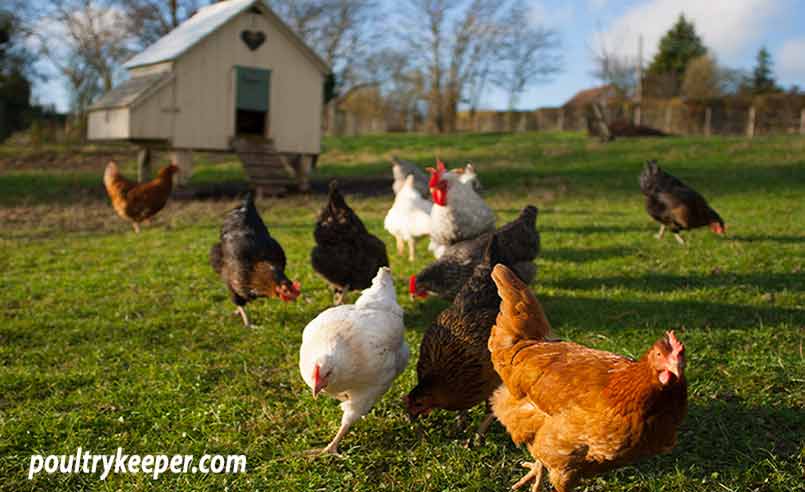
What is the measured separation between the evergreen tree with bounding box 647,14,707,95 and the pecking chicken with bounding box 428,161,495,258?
4285 centimetres

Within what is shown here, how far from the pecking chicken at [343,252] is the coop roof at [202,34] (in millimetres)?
9836

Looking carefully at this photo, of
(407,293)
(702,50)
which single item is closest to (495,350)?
(407,293)

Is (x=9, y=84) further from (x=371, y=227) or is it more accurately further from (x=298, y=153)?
(x=371, y=227)

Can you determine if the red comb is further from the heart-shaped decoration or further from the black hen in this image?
the heart-shaped decoration

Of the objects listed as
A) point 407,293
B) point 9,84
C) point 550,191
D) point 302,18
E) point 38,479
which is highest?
point 302,18

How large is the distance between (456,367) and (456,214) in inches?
134

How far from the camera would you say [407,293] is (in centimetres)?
664

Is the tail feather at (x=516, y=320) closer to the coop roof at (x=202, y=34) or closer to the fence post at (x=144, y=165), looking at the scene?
the coop roof at (x=202, y=34)

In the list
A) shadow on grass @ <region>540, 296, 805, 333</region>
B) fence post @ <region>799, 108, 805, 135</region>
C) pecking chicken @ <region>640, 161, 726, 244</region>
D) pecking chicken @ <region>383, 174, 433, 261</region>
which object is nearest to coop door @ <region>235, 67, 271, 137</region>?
pecking chicken @ <region>383, 174, 433, 261</region>

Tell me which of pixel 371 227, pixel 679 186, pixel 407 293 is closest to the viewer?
pixel 407 293

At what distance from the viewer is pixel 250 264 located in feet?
18.6

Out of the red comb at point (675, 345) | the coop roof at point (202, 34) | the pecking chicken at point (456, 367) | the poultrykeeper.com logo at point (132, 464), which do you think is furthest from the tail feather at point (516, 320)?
the coop roof at point (202, 34)

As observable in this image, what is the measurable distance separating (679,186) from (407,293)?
4508 millimetres

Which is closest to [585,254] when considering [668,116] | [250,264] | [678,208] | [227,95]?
[678,208]
